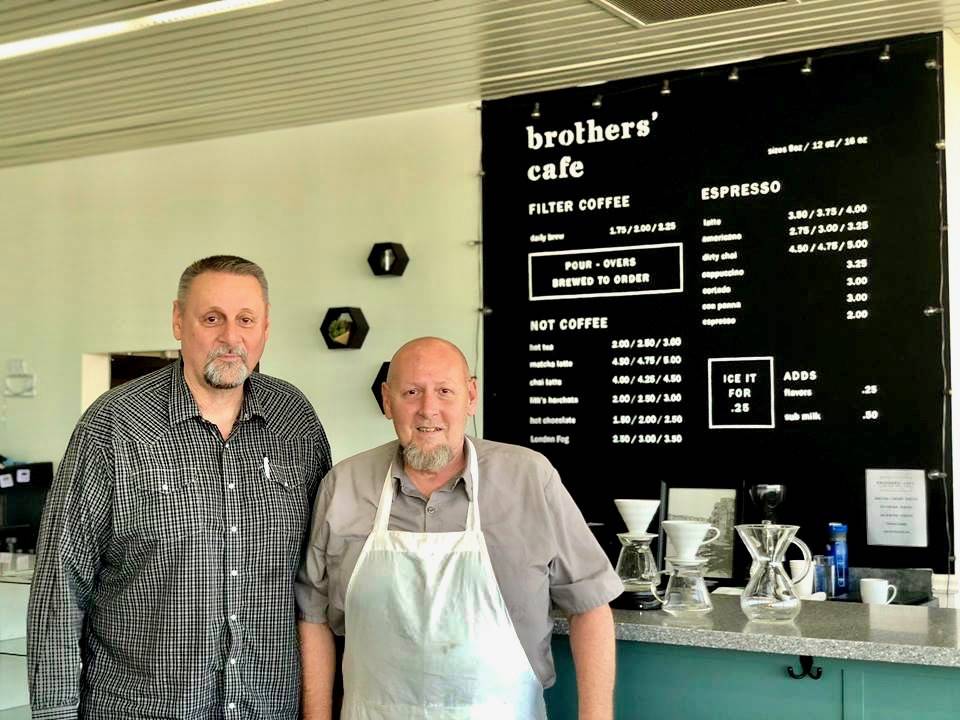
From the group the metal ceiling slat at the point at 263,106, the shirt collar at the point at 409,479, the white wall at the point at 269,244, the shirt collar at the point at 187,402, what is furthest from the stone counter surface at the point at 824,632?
the metal ceiling slat at the point at 263,106

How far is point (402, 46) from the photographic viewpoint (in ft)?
14.4

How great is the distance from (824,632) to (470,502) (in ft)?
2.51

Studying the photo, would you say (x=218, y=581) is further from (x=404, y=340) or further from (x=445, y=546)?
(x=404, y=340)

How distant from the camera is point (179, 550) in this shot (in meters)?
2.28

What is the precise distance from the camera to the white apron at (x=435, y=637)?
7.17ft

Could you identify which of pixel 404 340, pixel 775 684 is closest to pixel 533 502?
pixel 775 684

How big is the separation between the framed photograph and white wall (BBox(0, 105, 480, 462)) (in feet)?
3.63

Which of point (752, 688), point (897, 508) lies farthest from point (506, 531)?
point (897, 508)

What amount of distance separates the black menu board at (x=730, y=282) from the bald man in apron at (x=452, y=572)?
7.73 ft

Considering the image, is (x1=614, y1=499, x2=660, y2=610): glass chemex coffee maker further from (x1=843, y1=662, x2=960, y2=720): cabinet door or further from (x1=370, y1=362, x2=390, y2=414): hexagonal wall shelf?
(x1=370, y1=362, x2=390, y2=414): hexagonal wall shelf

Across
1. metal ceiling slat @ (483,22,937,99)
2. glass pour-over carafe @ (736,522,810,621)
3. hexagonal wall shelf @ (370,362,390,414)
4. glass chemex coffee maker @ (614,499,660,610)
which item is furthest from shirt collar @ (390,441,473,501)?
hexagonal wall shelf @ (370,362,390,414)

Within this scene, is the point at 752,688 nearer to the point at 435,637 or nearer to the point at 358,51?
the point at 435,637

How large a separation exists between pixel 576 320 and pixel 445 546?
274 centimetres

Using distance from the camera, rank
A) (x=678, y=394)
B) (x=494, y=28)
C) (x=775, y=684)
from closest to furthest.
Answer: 1. (x=775, y=684)
2. (x=494, y=28)
3. (x=678, y=394)
